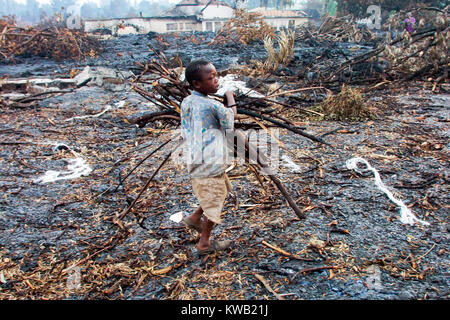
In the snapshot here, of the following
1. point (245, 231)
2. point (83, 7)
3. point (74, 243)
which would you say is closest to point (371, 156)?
point (245, 231)

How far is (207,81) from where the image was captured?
192 centimetres

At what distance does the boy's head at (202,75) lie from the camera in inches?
74.9

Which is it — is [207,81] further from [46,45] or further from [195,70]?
[46,45]

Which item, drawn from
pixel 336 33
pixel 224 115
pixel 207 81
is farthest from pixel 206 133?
pixel 336 33

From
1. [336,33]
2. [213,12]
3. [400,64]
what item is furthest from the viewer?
[213,12]

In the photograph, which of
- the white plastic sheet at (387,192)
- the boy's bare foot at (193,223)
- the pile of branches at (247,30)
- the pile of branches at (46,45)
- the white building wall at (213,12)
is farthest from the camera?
the white building wall at (213,12)

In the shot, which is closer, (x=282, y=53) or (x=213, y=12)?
(x=282, y=53)

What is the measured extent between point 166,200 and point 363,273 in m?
1.88

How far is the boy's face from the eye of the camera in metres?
1.90
